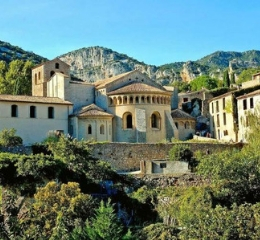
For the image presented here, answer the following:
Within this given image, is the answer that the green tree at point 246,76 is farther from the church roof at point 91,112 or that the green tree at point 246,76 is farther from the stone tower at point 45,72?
the church roof at point 91,112

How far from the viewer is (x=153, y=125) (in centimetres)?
5712

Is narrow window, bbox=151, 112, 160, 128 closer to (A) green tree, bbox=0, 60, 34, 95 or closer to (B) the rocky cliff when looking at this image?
(A) green tree, bbox=0, 60, 34, 95

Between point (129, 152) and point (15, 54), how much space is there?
93895 millimetres

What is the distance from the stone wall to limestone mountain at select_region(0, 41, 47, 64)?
84.6 metres

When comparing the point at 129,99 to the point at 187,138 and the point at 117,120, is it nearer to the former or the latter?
the point at 117,120

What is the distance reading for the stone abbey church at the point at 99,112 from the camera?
172 feet

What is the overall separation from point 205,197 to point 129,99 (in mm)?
22116

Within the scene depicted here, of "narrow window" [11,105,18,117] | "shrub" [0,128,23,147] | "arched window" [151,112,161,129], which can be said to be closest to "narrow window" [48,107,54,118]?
"narrow window" [11,105,18,117]

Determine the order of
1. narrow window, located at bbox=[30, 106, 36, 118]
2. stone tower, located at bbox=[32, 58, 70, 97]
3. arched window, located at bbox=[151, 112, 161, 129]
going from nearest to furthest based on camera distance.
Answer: narrow window, located at bbox=[30, 106, 36, 118]
arched window, located at bbox=[151, 112, 161, 129]
stone tower, located at bbox=[32, 58, 70, 97]

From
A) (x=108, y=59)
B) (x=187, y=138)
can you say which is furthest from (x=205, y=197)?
(x=108, y=59)

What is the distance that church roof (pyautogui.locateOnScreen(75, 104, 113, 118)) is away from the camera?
54.2 m

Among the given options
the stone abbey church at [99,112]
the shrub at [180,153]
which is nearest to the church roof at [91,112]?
the stone abbey church at [99,112]

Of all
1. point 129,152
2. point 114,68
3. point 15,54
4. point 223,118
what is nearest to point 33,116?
point 129,152

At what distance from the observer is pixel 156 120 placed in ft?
188
